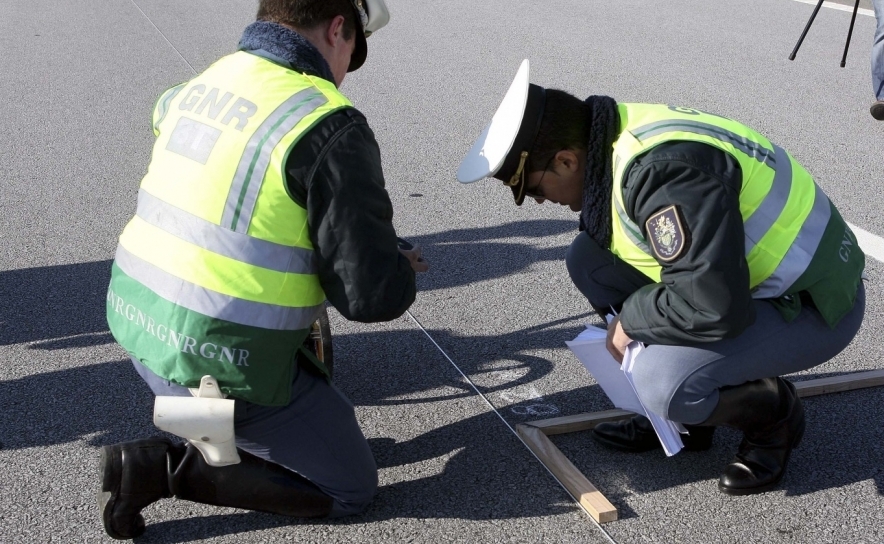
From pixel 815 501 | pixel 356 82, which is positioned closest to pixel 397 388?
pixel 815 501

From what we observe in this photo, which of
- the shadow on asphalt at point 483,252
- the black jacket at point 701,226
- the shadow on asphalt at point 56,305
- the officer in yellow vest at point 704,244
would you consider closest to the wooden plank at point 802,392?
the officer in yellow vest at point 704,244

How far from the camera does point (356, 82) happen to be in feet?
25.6

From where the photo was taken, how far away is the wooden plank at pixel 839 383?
3154 millimetres

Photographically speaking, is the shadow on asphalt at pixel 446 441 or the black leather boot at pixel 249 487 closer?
the black leather boot at pixel 249 487

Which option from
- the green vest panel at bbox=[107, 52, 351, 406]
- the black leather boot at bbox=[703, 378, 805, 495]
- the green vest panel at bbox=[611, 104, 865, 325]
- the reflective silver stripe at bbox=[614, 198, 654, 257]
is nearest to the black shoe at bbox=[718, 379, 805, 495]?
the black leather boot at bbox=[703, 378, 805, 495]

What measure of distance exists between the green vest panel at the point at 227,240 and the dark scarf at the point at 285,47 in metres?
0.04

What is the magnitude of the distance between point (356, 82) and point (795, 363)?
19.0 ft

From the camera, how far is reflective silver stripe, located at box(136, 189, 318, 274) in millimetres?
2209

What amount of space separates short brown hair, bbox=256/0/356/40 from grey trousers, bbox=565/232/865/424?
122 centimetres

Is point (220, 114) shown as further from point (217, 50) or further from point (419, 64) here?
point (217, 50)

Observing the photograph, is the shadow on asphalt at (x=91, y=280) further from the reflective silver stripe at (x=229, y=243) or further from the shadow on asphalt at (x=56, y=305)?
the reflective silver stripe at (x=229, y=243)

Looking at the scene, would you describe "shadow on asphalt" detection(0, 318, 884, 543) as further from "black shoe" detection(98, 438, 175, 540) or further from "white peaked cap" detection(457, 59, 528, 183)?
"white peaked cap" detection(457, 59, 528, 183)

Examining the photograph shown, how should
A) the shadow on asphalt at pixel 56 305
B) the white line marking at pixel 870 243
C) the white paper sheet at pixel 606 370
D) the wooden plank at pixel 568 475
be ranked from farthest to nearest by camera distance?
the white line marking at pixel 870 243 < the shadow on asphalt at pixel 56 305 < the white paper sheet at pixel 606 370 < the wooden plank at pixel 568 475

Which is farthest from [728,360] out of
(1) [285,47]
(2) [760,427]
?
(1) [285,47]
